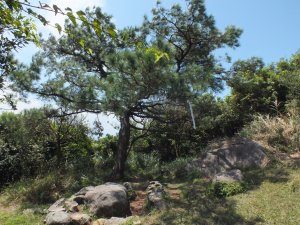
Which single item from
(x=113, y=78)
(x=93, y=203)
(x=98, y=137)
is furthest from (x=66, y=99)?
(x=98, y=137)

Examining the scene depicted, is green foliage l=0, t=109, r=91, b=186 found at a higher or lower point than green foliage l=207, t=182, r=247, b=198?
higher

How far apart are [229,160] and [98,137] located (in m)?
5.14

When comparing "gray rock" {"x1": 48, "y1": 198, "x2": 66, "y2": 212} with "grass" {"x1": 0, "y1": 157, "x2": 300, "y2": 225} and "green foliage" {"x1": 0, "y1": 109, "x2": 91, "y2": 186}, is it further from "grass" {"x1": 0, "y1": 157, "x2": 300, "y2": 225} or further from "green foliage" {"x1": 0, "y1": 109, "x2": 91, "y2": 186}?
"green foliage" {"x1": 0, "y1": 109, "x2": 91, "y2": 186}

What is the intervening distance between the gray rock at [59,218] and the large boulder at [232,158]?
3982 millimetres

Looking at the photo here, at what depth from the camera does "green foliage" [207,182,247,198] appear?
7547 millimetres

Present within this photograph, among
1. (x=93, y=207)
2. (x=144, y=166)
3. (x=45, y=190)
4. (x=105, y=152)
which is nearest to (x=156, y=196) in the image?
(x=93, y=207)

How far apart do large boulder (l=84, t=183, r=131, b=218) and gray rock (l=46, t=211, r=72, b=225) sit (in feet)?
1.94

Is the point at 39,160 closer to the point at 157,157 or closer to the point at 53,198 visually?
the point at 53,198

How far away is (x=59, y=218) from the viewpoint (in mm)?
6984

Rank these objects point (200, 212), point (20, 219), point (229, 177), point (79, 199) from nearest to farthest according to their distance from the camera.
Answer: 1. point (200, 212)
2. point (20, 219)
3. point (79, 199)
4. point (229, 177)

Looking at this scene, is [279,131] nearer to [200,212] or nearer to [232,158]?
[232,158]

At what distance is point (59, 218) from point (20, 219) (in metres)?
1.25

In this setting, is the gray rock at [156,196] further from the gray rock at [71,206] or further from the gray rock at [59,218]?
the gray rock at [59,218]

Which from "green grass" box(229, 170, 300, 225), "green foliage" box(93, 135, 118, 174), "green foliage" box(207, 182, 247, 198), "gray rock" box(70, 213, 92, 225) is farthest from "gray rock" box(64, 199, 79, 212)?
"green foliage" box(93, 135, 118, 174)
